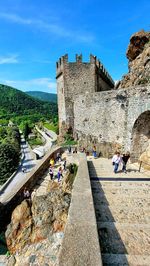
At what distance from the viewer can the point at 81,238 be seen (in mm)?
2570

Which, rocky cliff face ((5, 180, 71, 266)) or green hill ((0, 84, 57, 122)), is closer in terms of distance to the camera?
rocky cliff face ((5, 180, 71, 266))

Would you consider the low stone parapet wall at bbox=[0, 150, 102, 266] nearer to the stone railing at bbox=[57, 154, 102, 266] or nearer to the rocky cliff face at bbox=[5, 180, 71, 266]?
the stone railing at bbox=[57, 154, 102, 266]

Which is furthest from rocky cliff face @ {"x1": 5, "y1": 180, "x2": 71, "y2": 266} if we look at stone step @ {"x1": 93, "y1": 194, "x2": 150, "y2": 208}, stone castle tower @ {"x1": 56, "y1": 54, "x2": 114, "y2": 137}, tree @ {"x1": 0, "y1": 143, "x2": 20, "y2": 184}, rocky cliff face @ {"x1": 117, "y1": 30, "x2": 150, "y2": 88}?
tree @ {"x1": 0, "y1": 143, "x2": 20, "y2": 184}

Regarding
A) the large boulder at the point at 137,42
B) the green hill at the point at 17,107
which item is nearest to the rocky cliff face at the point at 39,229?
the large boulder at the point at 137,42

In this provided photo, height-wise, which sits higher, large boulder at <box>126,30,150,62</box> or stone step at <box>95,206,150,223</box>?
large boulder at <box>126,30,150,62</box>

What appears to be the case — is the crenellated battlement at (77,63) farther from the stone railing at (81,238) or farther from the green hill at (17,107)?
the green hill at (17,107)

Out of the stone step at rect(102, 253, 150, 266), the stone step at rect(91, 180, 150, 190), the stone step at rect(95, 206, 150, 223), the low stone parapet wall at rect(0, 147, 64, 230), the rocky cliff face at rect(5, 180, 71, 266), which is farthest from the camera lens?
the low stone parapet wall at rect(0, 147, 64, 230)

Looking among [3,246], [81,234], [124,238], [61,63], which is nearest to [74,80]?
[61,63]

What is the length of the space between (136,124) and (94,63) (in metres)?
13.7

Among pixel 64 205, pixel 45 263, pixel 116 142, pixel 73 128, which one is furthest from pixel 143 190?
pixel 73 128

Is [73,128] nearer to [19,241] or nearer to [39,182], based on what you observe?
[39,182]

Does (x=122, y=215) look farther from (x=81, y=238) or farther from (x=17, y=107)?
(x=17, y=107)

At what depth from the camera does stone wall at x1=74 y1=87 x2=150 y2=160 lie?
27.6 ft

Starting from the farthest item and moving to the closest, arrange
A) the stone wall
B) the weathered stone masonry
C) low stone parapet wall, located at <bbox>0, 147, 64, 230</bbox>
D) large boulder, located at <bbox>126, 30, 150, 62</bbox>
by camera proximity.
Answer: large boulder, located at <bbox>126, 30, 150, 62</bbox>, the weathered stone masonry, the stone wall, low stone parapet wall, located at <bbox>0, 147, 64, 230</bbox>
